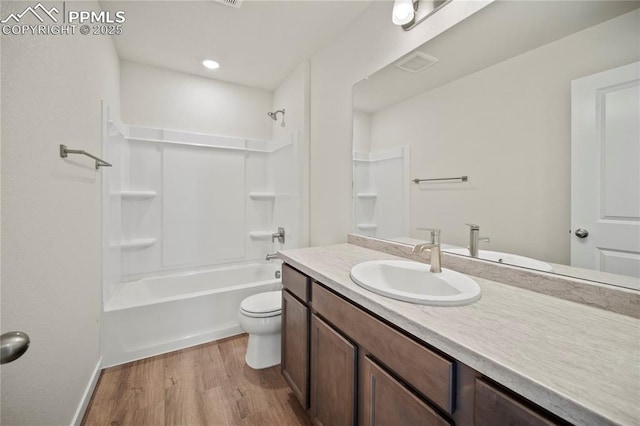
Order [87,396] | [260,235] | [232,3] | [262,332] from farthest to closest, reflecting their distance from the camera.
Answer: [260,235]
[262,332]
[232,3]
[87,396]

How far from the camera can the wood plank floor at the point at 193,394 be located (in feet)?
4.68

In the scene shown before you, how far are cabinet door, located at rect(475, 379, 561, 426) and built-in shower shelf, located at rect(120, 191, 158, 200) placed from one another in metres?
2.92

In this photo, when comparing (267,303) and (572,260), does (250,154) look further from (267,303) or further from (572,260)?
(572,260)

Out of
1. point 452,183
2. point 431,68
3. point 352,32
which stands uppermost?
point 352,32

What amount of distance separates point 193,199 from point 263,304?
1.53 meters

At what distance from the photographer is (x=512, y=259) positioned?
106 centimetres

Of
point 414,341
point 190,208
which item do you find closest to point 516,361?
point 414,341

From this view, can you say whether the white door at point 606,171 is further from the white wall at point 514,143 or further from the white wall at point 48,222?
the white wall at point 48,222

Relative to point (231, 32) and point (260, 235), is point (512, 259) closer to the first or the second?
point (231, 32)

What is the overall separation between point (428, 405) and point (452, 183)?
3.17 feet

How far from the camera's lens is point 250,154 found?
10.3ft

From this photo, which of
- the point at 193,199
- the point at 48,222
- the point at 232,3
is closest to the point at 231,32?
the point at 232,3

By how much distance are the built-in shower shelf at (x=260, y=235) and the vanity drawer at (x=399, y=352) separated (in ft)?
7.05

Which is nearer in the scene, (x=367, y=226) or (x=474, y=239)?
(x=474, y=239)
